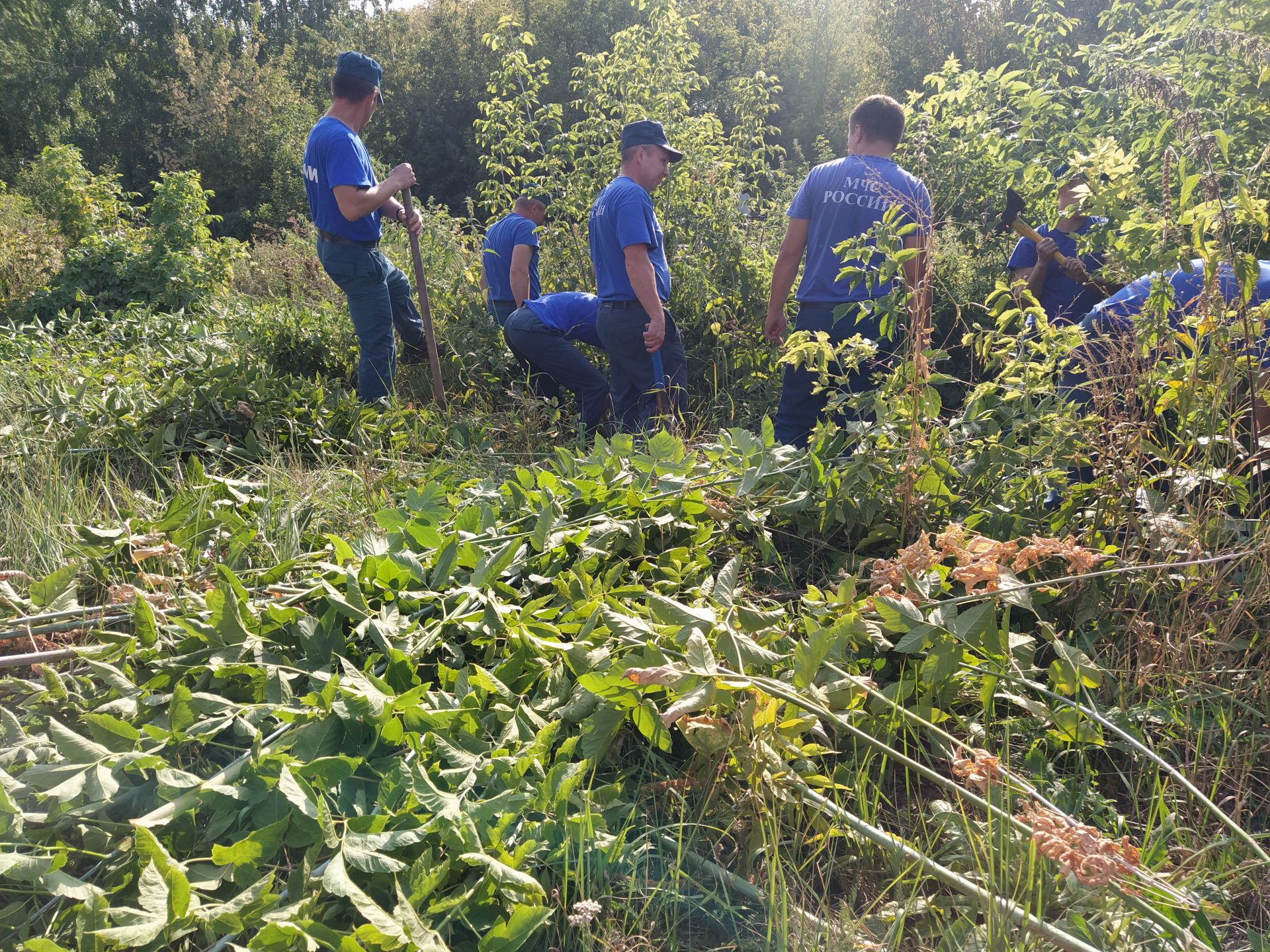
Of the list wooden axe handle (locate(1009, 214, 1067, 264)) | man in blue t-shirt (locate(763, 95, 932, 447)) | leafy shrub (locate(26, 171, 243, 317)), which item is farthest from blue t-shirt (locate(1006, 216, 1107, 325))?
leafy shrub (locate(26, 171, 243, 317))

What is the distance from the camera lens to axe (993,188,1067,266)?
4.84 meters

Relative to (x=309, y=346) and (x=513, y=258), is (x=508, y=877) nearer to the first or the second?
(x=513, y=258)

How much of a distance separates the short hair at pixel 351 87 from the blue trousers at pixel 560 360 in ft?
5.03

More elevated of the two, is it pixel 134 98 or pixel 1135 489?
pixel 134 98

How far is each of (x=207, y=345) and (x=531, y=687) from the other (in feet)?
15.2

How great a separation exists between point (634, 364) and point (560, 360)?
0.60 meters

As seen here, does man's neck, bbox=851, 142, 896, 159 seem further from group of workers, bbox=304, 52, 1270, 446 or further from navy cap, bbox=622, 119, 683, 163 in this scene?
navy cap, bbox=622, 119, 683, 163

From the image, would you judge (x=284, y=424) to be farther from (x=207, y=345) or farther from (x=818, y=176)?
(x=818, y=176)

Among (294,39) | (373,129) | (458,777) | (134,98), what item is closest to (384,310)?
(458,777)

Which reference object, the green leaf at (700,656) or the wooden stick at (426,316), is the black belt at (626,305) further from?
the green leaf at (700,656)

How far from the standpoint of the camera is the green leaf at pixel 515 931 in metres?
1.28

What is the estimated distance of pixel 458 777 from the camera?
1530 millimetres

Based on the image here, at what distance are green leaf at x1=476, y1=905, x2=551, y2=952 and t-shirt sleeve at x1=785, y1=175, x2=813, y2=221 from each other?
364 cm

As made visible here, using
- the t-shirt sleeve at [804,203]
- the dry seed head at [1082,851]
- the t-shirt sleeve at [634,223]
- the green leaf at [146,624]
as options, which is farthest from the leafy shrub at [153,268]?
the dry seed head at [1082,851]
